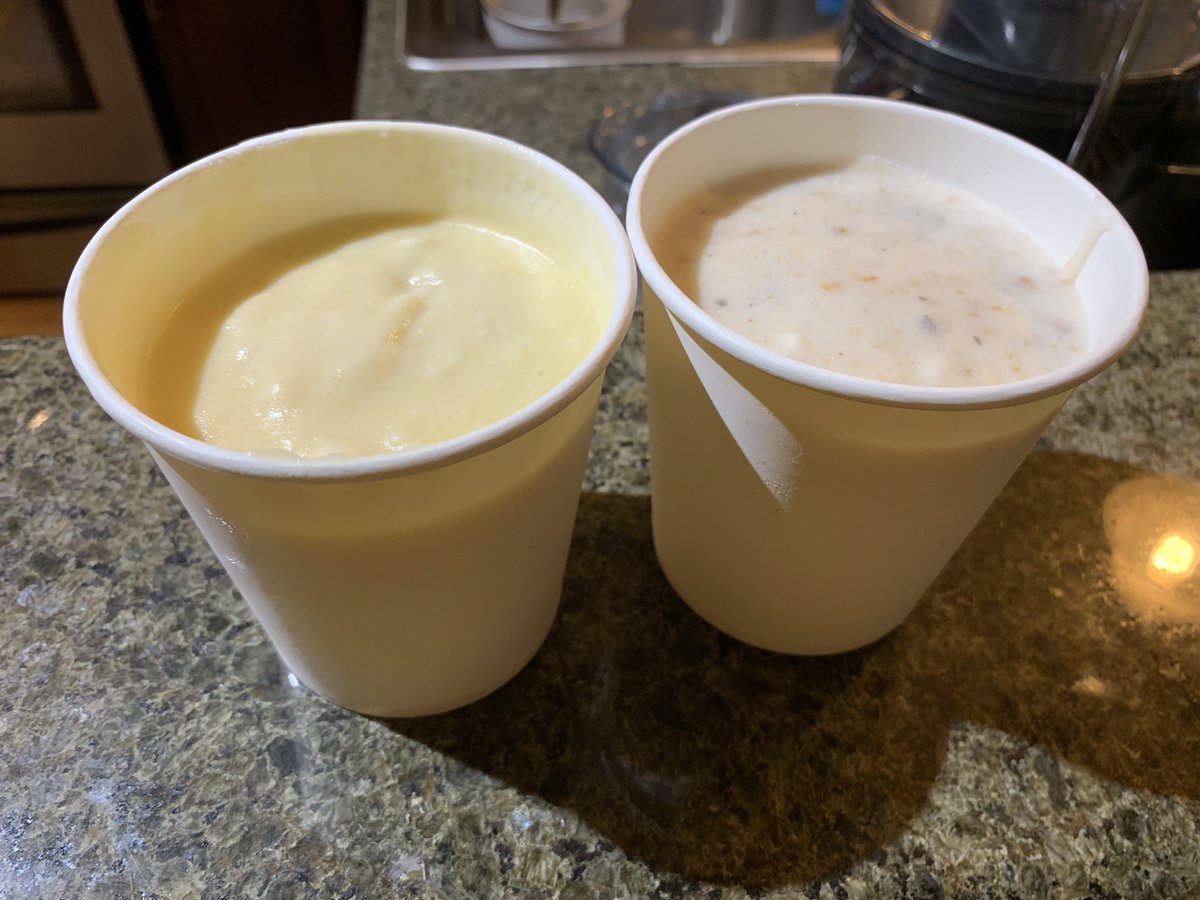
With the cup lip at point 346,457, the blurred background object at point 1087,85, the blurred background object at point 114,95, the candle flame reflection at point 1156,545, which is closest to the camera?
the cup lip at point 346,457

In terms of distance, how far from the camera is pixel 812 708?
63 cm

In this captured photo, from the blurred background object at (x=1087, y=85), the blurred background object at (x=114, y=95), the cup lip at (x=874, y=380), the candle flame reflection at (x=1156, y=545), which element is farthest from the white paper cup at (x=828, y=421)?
the blurred background object at (x=114, y=95)

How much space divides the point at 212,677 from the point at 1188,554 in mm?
763

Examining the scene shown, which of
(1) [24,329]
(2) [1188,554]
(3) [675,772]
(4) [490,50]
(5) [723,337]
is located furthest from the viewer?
(1) [24,329]

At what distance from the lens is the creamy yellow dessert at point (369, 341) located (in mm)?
510

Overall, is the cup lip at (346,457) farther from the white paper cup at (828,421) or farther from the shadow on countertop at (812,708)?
the shadow on countertop at (812,708)

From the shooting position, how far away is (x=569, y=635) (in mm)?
672

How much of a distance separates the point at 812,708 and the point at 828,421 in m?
0.24

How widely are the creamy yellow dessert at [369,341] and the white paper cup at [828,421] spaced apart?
89 mm

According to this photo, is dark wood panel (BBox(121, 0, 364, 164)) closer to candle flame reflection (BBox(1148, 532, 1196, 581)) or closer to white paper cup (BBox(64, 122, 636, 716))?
white paper cup (BBox(64, 122, 636, 716))

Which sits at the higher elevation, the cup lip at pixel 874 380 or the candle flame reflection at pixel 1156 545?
the cup lip at pixel 874 380

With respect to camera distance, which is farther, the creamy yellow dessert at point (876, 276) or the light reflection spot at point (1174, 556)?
the light reflection spot at point (1174, 556)

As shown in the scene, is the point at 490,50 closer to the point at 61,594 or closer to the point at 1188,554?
the point at 61,594

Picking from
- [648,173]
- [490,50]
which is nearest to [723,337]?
[648,173]
